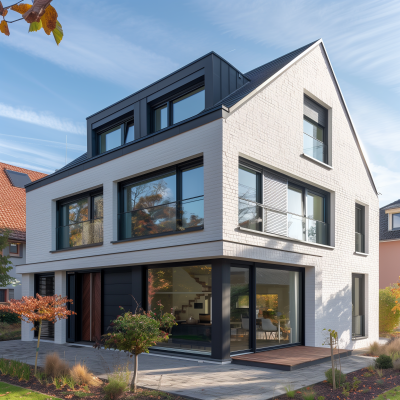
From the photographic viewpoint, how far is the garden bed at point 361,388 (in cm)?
697

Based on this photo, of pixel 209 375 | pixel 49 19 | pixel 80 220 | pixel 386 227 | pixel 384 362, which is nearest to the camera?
pixel 49 19

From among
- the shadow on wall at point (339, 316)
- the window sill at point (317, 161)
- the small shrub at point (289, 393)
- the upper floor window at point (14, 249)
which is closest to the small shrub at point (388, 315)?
the shadow on wall at point (339, 316)

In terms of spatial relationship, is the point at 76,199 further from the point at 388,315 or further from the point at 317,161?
the point at 388,315

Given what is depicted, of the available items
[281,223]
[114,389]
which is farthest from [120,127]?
[114,389]

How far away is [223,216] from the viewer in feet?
32.2

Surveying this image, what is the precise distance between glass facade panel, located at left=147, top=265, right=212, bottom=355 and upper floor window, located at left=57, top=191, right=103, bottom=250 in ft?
10.1

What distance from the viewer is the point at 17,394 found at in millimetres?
7258

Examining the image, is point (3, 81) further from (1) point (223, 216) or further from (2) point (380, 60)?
(2) point (380, 60)

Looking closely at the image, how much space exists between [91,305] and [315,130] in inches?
361

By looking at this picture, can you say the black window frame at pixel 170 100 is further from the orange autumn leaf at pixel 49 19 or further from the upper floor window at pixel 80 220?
the orange autumn leaf at pixel 49 19

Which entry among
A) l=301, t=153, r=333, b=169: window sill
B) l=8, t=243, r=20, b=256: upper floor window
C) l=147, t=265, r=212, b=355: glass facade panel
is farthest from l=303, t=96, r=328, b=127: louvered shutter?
l=8, t=243, r=20, b=256: upper floor window

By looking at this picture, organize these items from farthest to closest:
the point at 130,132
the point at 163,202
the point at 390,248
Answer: the point at 390,248, the point at 130,132, the point at 163,202

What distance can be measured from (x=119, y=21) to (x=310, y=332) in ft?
32.6

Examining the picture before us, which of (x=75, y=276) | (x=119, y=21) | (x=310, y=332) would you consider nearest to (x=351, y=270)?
(x=310, y=332)
